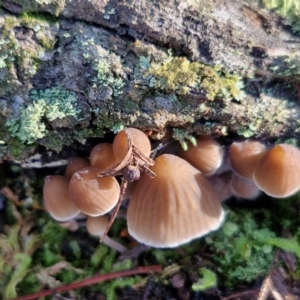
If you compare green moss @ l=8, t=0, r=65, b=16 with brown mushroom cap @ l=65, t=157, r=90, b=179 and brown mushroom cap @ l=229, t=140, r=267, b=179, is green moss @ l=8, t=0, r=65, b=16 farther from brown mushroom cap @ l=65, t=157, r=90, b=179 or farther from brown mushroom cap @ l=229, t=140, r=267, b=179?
brown mushroom cap @ l=229, t=140, r=267, b=179

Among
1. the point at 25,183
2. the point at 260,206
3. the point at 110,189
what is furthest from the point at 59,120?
the point at 260,206

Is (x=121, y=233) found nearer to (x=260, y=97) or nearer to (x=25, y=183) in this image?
(x=25, y=183)

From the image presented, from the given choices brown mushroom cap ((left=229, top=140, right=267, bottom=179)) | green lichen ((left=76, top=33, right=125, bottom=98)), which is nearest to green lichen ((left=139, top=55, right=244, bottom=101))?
green lichen ((left=76, top=33, right=125, bottom=98))

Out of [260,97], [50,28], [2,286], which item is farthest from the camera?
[2,286]

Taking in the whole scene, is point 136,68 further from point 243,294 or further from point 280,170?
point 243,294

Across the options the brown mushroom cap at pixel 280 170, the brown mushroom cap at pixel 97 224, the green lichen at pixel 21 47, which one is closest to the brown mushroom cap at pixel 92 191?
the brown mushroom cap at pixel 97 224

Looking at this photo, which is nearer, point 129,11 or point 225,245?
point 129,11

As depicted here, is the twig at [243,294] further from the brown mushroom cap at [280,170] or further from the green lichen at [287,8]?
the green lichen at [287,8]
